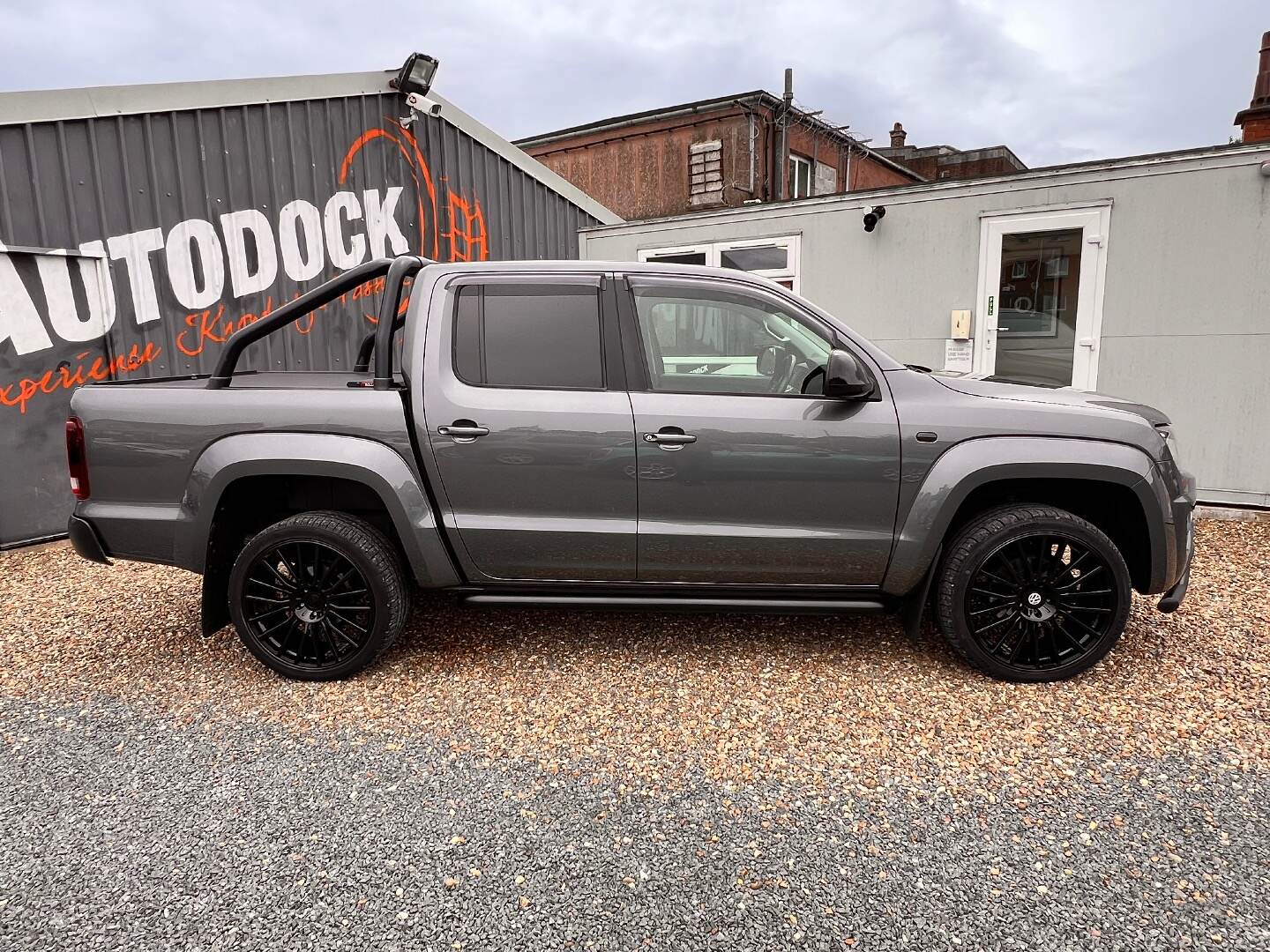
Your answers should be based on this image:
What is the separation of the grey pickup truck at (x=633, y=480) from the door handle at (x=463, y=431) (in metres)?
0.01

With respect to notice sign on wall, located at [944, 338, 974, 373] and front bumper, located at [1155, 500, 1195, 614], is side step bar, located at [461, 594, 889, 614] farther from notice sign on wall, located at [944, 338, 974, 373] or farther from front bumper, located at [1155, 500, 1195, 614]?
notice sign on wall, located at [944, 338, 974, 373]

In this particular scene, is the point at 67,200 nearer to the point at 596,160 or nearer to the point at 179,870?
the point at 179,870

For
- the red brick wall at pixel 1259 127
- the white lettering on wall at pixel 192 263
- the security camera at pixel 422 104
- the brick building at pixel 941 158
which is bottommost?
the white lettering on wall at pixel 192 263

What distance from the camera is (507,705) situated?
3.29 metres

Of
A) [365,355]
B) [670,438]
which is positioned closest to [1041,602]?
[670,438]

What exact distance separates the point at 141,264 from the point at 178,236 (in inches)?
15.6

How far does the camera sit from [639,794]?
2631mm

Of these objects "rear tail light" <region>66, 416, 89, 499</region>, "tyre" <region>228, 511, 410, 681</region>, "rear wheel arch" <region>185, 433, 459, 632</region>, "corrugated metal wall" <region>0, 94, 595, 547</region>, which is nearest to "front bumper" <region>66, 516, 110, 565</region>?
"rear tail light" <region>66, 416, 89, 499</region>

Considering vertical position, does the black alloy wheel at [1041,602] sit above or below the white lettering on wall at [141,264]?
below

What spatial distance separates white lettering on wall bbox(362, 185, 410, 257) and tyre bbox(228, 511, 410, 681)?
529 cm

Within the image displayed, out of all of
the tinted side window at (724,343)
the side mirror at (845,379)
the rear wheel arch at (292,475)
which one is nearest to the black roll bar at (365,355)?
the rear wheel arch at (292,475)

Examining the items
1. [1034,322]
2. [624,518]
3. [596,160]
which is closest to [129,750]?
[624,518]

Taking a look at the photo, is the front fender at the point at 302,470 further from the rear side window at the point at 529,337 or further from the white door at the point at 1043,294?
the white door at the point at 1043,294

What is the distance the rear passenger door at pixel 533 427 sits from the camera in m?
3.28
